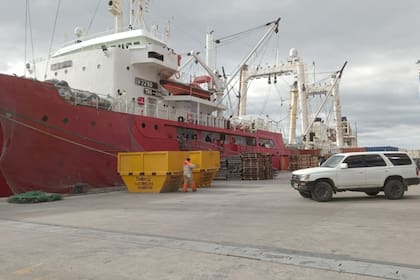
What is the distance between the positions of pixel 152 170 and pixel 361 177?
8.24 m

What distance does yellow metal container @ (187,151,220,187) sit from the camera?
17.4 meters

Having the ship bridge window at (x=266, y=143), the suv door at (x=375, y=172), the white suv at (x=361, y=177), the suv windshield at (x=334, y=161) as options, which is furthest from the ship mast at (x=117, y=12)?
the suv door at (x=375, y=172)

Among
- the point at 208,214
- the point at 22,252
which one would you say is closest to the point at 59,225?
the point at 22,252

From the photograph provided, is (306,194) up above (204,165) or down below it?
below

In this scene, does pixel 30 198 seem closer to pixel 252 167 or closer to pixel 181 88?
pixel 181 88

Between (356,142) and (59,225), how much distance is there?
65.4 metres

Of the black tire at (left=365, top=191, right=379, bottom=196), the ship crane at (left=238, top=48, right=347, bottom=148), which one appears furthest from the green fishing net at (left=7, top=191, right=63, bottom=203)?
the ship crane at (left=238, top=48, right=347, bottom=148)

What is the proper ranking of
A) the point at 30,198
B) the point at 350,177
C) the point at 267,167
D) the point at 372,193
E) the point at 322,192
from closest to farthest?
the point at 322,192 → the point at 350,177 → the point at 30,198 → the point at 372,193 → the point at 267,167

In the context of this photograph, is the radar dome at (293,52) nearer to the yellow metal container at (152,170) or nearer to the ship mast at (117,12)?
the ship mast at (117,12)

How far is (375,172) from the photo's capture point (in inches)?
458

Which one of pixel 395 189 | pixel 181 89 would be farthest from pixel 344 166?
pixel 181 89

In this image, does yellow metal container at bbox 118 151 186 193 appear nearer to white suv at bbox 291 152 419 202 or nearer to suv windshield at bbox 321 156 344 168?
white suv at bbox 291 152 419 202

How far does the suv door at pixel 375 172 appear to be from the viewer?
457 inches

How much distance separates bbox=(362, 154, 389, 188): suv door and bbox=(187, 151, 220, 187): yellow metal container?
772 centimetres
